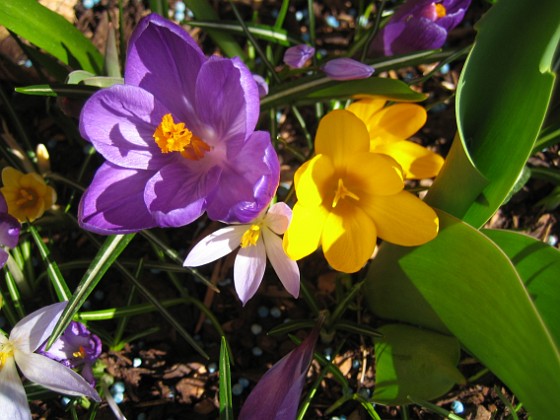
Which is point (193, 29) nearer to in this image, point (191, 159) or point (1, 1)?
point (1, 1)

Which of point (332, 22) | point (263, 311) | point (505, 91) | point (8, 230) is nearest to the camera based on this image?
point (505, 91)

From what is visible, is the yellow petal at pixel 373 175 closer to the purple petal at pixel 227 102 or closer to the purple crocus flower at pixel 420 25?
the purple petal at pixel 227 102

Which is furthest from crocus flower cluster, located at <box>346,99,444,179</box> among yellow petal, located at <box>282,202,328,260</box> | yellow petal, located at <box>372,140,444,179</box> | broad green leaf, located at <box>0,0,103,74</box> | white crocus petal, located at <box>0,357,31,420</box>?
white crocus petal, located at <box>0,357,31,420</box>

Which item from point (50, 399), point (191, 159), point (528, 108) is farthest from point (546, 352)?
point (50, 399)

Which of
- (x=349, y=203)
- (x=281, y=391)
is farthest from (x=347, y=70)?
(x=281, y=391)

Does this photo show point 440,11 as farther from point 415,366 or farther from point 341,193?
point 415,366

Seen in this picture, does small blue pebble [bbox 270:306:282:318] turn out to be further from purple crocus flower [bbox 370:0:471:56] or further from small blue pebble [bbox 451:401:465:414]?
purple crocus flower [bbox 370:0:471:56]
